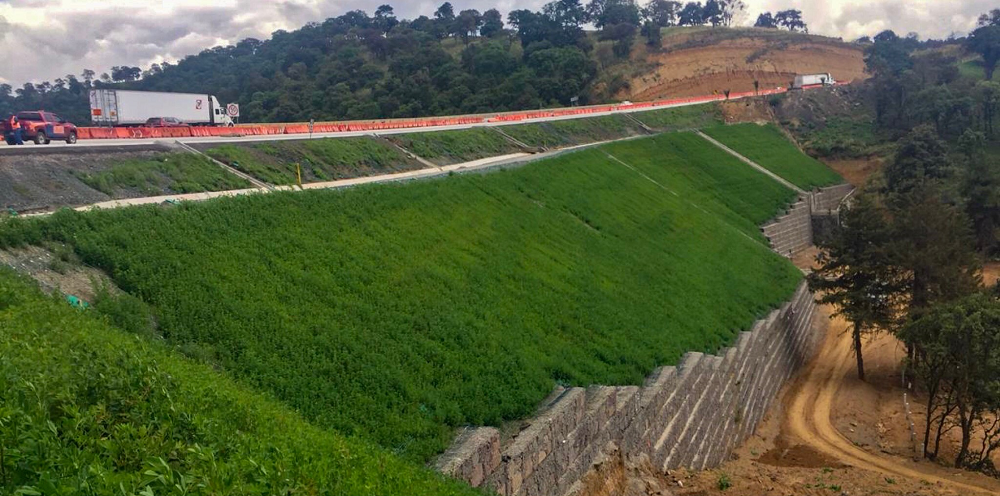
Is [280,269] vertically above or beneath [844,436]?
above

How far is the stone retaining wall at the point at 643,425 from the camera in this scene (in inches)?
346

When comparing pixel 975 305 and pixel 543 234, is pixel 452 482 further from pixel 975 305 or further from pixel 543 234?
pixel 975 305

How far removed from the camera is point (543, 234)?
19328mm

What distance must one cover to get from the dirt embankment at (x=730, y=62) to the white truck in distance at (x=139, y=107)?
50.0m

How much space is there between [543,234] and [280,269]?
9206 millimetres

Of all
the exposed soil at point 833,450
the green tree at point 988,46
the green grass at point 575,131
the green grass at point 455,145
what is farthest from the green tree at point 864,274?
the green tree at point 988,46

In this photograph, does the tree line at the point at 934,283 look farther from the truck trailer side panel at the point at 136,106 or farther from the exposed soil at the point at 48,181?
the truck trailer side panel at the point at 136,106

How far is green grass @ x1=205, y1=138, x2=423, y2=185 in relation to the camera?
20.1 metres

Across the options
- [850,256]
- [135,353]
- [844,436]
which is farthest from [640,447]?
[850,256]

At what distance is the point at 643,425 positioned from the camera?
12.1m

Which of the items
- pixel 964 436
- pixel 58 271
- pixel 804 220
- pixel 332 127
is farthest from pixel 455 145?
pixel 58 271

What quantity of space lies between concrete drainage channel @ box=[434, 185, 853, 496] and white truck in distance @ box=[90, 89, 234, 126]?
3003cm

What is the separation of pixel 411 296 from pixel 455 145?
67.6 ft

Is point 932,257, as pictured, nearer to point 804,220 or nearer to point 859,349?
point 859,349
